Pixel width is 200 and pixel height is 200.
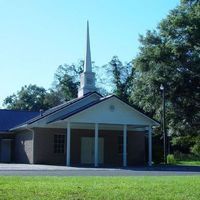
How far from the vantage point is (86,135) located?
3784cm

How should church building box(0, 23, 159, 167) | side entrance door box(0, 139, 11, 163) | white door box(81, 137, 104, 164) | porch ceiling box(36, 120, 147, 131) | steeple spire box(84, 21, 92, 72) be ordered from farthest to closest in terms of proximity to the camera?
steeple spire box(84, 21, 92, 72) < side entrance door box(0, 139, 11, 163) < white door box(81, 137, 104, 164) < porch ceiling box(36, 120, 147, 131) < church building box(0, 23, 159, 167)

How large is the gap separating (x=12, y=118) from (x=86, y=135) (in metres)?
11.0

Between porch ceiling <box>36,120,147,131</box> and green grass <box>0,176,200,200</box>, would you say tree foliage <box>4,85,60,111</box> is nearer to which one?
porch ceiling <box>36,120,147,131</box>

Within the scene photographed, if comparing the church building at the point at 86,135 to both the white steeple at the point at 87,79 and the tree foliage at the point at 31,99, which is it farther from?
the tree foliage at the point at 31,99

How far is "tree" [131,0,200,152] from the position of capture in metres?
44.8

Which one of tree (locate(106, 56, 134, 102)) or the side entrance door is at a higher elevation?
tree (locate(106, 56, 134, 102))

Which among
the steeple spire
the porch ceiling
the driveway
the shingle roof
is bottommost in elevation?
the driveway

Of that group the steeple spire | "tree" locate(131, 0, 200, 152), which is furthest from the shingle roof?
"tree" locate(131, 0, 200, 152)

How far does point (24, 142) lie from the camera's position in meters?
39.3

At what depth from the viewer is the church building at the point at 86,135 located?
112 ft

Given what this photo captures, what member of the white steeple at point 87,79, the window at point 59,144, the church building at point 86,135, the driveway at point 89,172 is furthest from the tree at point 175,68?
the driveway at point 89,172

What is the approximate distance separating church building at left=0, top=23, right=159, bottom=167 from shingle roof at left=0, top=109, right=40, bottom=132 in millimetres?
1164

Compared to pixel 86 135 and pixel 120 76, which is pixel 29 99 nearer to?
pixel 120 76

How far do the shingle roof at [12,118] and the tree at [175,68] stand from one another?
11.2 metres
